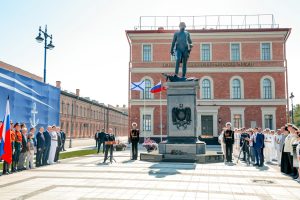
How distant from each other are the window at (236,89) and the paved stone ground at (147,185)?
23.8 meters

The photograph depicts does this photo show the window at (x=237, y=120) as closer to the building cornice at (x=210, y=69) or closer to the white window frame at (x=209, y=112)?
the white window frame at (x=209, y=112)

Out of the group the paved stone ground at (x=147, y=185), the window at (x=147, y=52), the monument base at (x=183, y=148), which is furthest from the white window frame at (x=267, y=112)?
the paved stone ground at (x=147, y=185)

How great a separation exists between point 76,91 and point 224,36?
135 feet

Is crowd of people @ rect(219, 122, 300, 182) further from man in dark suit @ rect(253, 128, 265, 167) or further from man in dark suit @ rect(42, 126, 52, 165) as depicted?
man in dark suit @ rect(42, 126, 52, 165)

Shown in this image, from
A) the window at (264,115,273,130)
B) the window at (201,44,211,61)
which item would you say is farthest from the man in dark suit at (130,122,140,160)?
the window at (264,115,273,130)

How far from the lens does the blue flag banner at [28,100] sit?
593 inches

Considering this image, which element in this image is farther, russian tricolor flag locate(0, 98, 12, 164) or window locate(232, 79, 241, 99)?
window locate(232, 79, 241, 99)

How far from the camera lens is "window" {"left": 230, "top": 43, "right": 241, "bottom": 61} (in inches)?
1368

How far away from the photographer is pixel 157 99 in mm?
34562

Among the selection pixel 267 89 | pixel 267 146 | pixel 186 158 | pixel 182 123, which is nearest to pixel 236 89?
pixel 267 89

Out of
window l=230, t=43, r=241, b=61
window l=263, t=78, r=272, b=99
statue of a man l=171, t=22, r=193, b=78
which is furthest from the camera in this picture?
window l=230, t=43, r=241, b=61

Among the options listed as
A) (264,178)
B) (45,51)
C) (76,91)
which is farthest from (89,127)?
(264,178)

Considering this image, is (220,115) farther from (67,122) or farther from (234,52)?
(67,122)

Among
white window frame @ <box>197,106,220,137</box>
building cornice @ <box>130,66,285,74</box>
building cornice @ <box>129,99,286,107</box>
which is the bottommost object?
white window frame @ <box>197,106,220,137</box>
